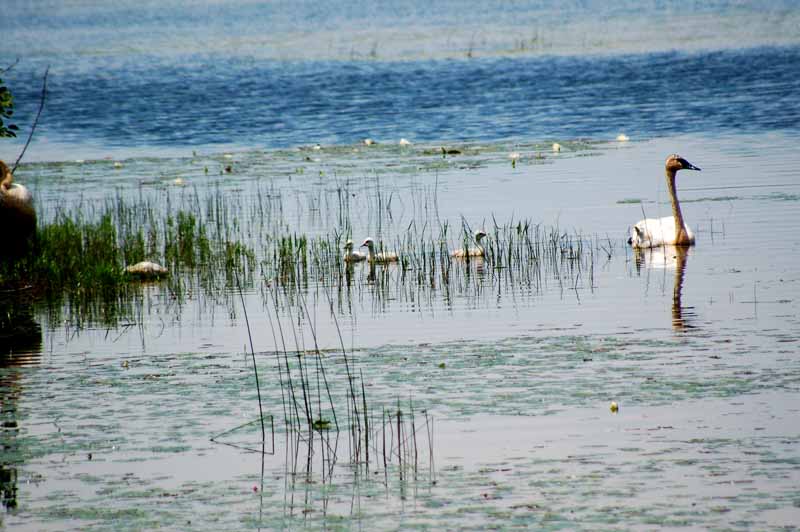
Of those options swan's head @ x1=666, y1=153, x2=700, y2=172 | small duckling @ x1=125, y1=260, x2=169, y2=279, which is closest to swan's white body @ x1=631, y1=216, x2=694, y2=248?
swan's head @ x1=666, y1=153, x2=700, y2=172

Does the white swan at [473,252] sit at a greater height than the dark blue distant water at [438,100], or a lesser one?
A: lesser

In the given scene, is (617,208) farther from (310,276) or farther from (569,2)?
(569,2)

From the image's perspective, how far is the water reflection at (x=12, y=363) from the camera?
28.7 feet

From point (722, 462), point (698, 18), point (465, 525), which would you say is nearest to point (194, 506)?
point (465, 525)

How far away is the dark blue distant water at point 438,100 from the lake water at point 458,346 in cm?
34

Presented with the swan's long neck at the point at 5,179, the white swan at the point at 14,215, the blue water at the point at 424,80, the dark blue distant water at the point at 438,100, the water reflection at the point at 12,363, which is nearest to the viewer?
the water reflection at the point at 12,363

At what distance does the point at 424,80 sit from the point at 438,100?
676 centimetres

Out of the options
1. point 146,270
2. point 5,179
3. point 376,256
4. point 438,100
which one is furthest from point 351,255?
point 438,100

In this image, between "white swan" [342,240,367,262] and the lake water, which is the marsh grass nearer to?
the lake water

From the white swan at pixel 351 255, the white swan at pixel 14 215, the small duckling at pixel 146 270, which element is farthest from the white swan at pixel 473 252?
the white swan at pixel 14 215

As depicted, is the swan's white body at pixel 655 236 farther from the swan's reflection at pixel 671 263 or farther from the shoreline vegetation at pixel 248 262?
the shoreline vegetation at pixel 248 262

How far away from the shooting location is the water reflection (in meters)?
8.74

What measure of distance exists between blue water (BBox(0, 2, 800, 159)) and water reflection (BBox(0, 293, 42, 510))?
18.4 meters

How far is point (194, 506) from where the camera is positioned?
799 centimetres
